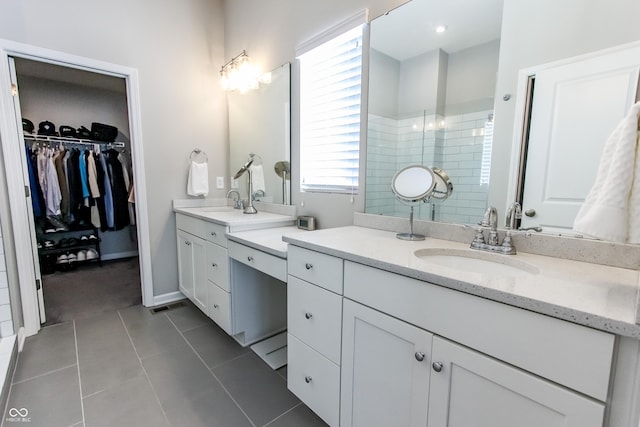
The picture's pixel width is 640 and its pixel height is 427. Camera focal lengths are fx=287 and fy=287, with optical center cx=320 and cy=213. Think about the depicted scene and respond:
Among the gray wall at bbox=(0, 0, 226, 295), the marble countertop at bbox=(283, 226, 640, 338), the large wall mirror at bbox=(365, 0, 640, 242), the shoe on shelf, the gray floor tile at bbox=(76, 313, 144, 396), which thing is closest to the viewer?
the marble countertop at bbox=(283, 226, 640, 338)

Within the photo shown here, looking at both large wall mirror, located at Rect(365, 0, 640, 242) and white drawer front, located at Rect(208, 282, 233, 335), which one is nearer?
large wall mirror, located at Rect(365, 0, 640, 242)

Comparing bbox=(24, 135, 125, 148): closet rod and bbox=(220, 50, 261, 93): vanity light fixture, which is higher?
bbox=(220, 50, 261, 93): vanity light fixture

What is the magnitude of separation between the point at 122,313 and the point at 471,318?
265 cm

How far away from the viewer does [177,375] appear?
5.36 feet

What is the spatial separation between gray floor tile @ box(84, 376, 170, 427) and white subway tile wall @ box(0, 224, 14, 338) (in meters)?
0.93

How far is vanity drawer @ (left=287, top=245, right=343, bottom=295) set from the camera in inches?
43.4

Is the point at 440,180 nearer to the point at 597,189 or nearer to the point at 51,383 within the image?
the point at 597,189

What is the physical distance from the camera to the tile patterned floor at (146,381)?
134 cm

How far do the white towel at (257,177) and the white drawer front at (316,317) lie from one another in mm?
1267

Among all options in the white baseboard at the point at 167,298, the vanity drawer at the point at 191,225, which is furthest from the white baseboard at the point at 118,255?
the vanity drawer at the point at 191,225

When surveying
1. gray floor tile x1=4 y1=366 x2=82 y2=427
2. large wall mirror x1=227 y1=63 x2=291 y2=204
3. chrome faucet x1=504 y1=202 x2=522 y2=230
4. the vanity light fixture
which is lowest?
gray floor tile x1=4 y1=366 x2=82 y2=427

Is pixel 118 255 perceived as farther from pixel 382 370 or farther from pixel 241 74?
pixel 382 370

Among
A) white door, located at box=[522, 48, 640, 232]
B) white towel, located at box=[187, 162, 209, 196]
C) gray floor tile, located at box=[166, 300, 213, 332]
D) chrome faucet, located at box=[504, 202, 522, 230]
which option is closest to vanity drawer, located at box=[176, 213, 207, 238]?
white towel, located at box=[187, 162, 209, 196]

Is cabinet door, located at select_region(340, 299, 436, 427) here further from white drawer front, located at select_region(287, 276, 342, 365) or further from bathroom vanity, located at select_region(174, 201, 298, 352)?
bathroom vanity, located at select_region(174, 201, 298, 352)
